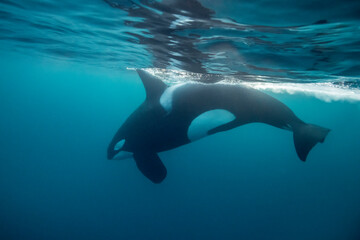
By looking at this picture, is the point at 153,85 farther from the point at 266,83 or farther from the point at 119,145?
the point at 266,83

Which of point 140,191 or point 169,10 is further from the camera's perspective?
point 140,191

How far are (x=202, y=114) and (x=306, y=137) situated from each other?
107 inches

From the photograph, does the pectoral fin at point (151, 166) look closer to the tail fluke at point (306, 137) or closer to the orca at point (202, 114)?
the orca at point (202, 114)

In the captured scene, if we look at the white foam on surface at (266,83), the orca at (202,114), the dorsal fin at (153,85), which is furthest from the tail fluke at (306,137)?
the white foam on surface at (266,83)

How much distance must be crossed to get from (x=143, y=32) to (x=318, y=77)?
9207 mm

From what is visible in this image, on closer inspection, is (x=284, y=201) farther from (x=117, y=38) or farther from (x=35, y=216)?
(x=117, y=38)

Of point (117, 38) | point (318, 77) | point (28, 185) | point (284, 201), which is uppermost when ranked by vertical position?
point (318, 77)

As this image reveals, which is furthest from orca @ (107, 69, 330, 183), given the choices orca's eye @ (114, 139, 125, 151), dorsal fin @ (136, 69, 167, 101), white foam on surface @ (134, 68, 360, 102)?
white foam on surface @ (134, 68, 360, 102)

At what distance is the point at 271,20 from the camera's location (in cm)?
590

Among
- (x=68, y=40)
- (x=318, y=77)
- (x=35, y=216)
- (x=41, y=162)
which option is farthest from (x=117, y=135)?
(x=41, y=162)

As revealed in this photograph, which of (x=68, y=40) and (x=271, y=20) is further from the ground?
(x=271, y=20)

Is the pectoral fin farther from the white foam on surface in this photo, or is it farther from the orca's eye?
the white foam on surface

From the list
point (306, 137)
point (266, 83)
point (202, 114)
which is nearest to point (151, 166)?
point (202, 114)

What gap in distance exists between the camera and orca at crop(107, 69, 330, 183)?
646 cm
